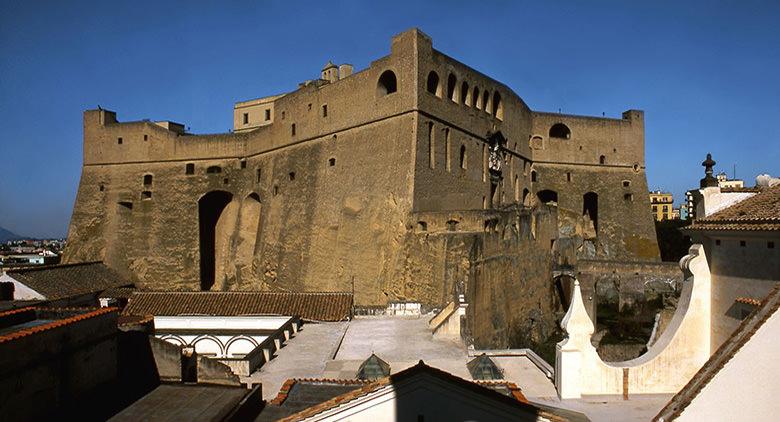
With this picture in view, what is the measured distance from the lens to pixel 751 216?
626 cm

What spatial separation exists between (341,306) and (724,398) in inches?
504

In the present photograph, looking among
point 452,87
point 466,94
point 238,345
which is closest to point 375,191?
point 452,87

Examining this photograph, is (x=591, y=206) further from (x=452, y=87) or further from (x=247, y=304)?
(x=247, y=304)

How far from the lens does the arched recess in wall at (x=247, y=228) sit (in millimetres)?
A: 28328

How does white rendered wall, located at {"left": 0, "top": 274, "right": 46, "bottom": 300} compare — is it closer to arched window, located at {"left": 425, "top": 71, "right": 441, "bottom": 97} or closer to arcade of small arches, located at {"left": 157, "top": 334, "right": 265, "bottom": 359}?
arcade of small arches, located at {"left": 157, "top": 334, "right": 265, "bottom": 359}

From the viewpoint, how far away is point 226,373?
9.80 meters

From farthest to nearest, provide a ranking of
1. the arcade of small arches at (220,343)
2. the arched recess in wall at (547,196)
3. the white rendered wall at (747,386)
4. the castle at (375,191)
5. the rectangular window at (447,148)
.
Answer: the arched recess in wall at (547,196) < the rectangular window at (447,148) < the castle at (375,191) < the arcade of small arches at (220,343) < the white rendered wall at (747,386)

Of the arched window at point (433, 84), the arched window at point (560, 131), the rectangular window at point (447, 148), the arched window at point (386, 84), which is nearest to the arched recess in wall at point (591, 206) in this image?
the arched window at point (560, 131)

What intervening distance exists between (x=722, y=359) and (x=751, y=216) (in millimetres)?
2641

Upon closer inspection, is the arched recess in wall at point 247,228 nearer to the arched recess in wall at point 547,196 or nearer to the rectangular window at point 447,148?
the rectangular window at point 447,148

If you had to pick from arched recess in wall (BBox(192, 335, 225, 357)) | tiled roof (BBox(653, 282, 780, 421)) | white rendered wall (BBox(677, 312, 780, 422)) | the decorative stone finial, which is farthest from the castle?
white rendered wall (BBox(677, 312, 780, 422))

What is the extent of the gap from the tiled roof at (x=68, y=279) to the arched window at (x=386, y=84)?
14.4 metres

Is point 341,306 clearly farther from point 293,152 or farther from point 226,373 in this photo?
point 293,152

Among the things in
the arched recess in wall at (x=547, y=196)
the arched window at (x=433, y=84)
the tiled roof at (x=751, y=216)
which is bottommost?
the tiled roof at (x=751, y=216)
